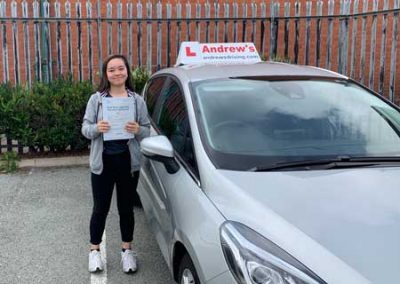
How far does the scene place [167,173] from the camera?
3.42 m

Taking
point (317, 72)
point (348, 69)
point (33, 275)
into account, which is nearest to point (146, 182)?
point (33, 275)

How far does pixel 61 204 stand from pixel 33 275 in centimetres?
168

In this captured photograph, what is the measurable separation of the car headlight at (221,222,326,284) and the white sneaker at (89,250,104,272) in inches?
72.3

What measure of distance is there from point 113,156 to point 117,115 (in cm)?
31

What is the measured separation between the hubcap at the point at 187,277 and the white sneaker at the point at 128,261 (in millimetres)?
1065

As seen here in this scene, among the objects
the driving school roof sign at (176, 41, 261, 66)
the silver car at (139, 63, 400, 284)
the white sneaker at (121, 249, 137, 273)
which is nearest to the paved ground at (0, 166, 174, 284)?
the white sneaker at (121, 249, 137, 273)

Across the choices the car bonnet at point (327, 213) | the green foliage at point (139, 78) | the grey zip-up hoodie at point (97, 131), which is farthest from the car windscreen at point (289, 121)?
the green foliage at point (139, 78)

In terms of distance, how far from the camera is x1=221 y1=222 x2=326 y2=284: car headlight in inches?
83.0

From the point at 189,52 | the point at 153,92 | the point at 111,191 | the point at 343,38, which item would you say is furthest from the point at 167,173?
the point at 343,38

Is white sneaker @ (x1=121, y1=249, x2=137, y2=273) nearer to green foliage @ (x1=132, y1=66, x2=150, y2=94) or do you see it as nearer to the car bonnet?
the car bonnet

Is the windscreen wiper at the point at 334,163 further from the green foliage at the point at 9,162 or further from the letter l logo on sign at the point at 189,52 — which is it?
the green foliage at the point at 9,162

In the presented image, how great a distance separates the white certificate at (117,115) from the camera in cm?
364

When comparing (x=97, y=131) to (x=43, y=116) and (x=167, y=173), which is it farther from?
→ (x=43, y=116)

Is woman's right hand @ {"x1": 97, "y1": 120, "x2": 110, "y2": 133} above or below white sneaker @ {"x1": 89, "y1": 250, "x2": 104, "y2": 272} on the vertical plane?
→ above
